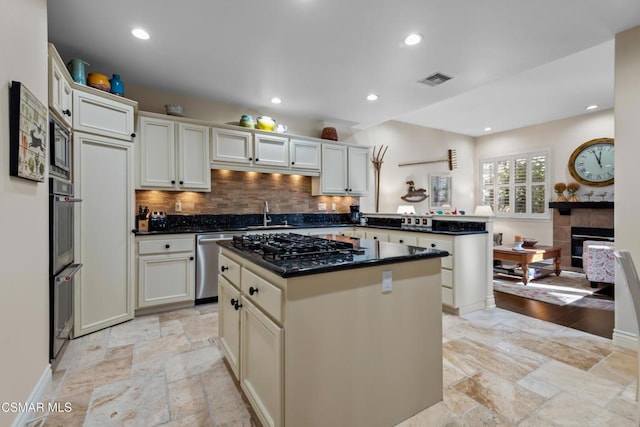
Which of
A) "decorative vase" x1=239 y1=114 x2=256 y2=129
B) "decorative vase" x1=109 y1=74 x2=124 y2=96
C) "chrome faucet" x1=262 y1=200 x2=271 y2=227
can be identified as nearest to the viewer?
"decorative vase" x1=109 y1=74 x2=124 y2=96

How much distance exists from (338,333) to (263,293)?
403 mm

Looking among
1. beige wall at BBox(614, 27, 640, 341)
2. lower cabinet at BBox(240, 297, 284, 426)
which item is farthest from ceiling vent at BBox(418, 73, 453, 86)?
lower cabinet at BBox(240, 297, 284, 426)

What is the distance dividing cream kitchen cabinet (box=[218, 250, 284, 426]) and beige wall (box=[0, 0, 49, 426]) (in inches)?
41.6

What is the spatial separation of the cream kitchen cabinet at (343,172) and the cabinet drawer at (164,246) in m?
2.18

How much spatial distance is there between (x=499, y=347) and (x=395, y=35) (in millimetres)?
2789

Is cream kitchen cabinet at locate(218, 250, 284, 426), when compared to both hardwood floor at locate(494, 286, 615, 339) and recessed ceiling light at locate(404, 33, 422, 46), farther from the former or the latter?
hardwood floor at locate(494, 286, 615, 339)

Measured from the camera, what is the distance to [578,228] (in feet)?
19.4

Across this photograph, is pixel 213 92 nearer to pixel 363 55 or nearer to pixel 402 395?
pixel 363 55

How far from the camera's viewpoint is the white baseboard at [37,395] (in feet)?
5.06

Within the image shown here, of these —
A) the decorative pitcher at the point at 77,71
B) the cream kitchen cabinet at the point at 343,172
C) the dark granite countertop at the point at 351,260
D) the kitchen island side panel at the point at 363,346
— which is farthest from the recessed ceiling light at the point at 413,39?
the decorative pitcher at the point at 77,71

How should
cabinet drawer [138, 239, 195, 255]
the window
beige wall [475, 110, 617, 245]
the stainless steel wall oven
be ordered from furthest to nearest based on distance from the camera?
1. the window
2. beige wall [475, 110, 617, 245]
3. cabinet drawer [138, 239, 195, 255]
4. the stainless steel wall oven

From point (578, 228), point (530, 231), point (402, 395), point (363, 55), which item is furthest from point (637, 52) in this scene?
point (530, 231)

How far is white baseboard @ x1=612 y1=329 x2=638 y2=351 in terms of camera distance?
244cm

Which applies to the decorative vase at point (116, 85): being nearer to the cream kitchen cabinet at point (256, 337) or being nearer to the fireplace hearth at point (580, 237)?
the cream kitchen cabinet at point (256, 337)
